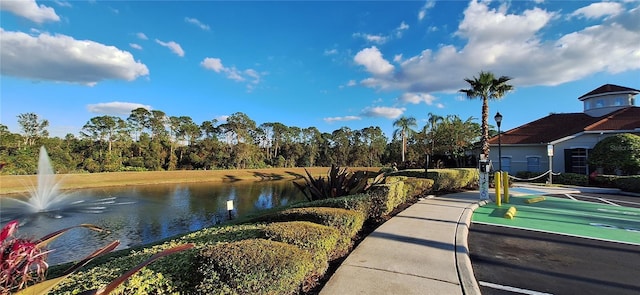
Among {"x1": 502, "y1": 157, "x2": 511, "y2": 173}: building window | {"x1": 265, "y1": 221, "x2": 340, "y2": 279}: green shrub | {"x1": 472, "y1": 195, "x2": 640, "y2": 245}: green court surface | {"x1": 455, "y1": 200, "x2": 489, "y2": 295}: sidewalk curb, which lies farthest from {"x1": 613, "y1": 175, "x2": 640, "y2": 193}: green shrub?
{"x1": 265, "y1": 221, "x2": 340, "y2": 279}: green shrub

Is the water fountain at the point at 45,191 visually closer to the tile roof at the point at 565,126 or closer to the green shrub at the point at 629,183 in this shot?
the green shrub at the point at 629,183

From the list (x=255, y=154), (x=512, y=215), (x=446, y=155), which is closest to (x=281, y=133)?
(x=255, y=154)

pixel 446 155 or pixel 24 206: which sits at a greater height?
pixel 446 155

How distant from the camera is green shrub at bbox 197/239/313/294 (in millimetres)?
2619

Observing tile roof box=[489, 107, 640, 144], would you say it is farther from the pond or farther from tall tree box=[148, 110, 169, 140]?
tall tree box=[148, 110, 169, 140]

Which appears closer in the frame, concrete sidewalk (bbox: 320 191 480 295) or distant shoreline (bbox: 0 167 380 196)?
concrete sidewalk (bbox: 320 191 480 295)

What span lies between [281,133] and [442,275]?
62.6 metres

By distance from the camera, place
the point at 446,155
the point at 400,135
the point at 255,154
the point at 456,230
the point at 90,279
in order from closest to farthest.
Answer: the point at 90,279, the point at 456,230, the point at 446,155, the point at 400,135, the point at 255,154

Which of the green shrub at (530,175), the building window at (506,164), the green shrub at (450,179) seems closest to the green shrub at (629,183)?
the green shrub at (530,175)

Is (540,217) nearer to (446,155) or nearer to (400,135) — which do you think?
(446,155)

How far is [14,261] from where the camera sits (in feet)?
5.36

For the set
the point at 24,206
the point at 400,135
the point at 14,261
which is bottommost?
the point at 24,206

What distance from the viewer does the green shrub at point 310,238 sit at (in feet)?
11.8

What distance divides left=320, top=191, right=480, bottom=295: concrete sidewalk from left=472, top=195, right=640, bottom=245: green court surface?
1877mm
